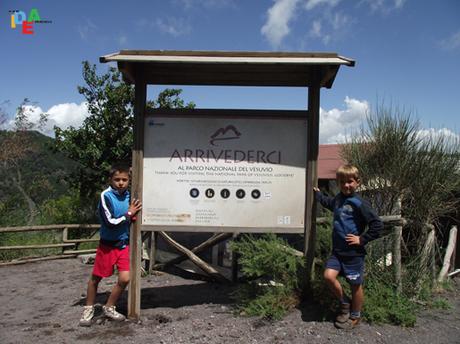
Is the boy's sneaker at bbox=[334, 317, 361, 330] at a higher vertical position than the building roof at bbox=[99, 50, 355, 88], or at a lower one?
lower

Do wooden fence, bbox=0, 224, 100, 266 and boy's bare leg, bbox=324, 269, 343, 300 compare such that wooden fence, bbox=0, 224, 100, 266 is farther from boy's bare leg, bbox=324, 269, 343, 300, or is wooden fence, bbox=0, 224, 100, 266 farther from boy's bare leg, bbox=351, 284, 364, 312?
boy's bare leg, bbox=351, 284, 364, 312

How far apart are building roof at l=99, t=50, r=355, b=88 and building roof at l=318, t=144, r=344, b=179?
Answer: 5405 mm

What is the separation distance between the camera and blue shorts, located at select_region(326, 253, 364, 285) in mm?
4102

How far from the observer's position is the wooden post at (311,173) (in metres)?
4.73

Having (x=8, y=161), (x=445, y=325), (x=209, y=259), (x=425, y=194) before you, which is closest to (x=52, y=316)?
(x=209, y=259)

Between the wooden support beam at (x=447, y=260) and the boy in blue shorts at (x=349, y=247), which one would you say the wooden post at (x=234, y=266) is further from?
the wooden support beam at (x=447, y=260)

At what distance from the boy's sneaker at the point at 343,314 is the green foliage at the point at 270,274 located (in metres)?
0.55

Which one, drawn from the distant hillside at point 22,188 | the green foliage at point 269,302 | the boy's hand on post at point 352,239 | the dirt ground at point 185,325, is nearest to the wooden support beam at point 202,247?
the dirt ground at point 185,325

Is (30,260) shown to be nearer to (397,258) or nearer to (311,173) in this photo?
(311,173)

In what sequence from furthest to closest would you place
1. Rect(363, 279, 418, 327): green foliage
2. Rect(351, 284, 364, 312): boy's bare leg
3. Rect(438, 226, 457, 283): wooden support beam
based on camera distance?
1. Rect(438, 226, 457, 283): wooden support beam
2. Rect(363, 279, 418, 327): green foliage
3. Rect(351, 284, 364, 312): boy's bare leg

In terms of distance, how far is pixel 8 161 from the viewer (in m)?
17.3

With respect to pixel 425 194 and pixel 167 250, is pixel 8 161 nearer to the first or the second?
pixel 167 250

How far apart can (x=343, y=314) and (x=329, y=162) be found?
31.4 ft

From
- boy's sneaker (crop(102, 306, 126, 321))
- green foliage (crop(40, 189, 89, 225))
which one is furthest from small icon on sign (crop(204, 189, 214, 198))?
green foliage (crop(40, 189, 89, 225))
